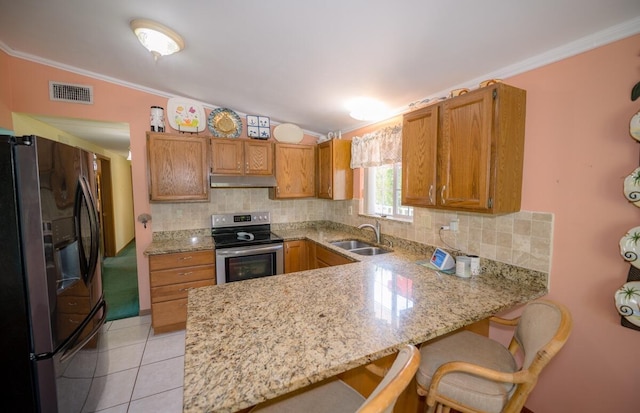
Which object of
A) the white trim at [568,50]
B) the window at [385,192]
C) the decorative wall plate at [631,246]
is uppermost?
the white trim at [568,50]

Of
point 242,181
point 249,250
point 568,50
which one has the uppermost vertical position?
point 568,50

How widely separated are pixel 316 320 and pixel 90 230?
153 centimetres

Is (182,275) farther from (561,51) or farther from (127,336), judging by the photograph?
(561,51)

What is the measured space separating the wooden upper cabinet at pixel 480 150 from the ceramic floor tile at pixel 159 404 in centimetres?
224

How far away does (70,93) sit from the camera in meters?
2.68

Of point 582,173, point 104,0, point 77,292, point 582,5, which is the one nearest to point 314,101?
point 104,0

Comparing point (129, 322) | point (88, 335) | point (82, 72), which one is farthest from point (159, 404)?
Answer: point (82, 72)

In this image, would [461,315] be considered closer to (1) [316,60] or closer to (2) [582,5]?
(2) [582,5]

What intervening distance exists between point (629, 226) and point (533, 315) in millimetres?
638

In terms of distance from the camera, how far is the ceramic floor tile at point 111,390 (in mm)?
1689

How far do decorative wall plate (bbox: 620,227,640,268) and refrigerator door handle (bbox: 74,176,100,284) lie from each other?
110 inches

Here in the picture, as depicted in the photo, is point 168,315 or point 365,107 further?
point 168,315

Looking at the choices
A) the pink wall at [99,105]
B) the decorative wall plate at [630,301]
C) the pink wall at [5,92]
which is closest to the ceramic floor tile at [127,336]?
the pink wall at [99,105]

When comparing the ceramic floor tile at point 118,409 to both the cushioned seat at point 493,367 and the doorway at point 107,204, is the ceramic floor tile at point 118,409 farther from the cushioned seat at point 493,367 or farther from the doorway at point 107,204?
the doorway at point 107,204
